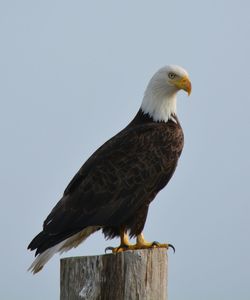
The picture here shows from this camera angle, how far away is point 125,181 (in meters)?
6.38

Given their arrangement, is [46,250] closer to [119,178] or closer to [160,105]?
[119,178]

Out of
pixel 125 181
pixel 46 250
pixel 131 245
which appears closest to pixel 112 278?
pixel 46 250

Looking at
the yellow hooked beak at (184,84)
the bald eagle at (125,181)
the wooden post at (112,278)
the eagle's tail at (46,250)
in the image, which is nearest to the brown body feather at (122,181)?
the bald eagle at (125,181)

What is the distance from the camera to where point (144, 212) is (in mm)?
6367

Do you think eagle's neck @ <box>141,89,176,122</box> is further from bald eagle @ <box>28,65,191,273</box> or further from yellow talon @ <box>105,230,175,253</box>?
yellow talon @ <box>105,230,175,253</box>

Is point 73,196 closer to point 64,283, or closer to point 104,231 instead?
point 104,231

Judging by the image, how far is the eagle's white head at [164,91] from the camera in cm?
684

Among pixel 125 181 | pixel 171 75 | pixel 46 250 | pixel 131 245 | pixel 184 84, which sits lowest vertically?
pixel 46 250

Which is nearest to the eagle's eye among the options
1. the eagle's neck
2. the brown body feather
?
the eagle's neck

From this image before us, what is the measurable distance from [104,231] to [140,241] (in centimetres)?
38

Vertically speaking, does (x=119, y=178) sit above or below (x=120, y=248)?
above

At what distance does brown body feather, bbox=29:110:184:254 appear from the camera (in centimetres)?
610

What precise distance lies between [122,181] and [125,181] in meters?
0.03

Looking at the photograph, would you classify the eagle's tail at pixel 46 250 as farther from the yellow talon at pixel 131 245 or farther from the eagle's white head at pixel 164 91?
the eagle's white head at pixel 164 91
